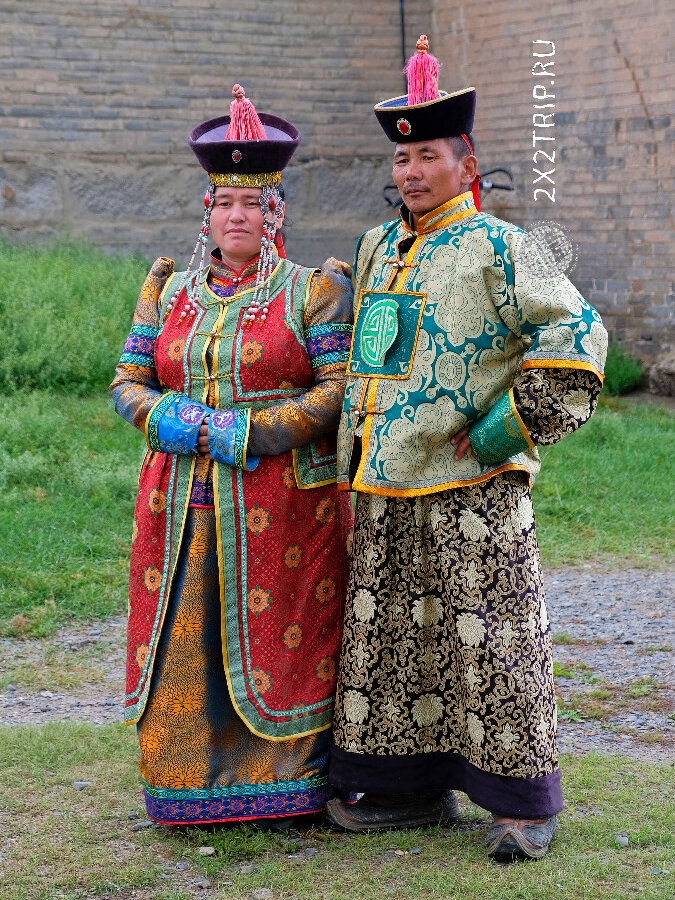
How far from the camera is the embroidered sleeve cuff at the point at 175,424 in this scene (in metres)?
3.11

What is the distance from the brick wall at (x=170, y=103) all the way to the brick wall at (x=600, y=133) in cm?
110

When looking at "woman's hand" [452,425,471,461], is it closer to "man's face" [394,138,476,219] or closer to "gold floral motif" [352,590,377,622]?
"gold floral motif" [352,590,377,622]

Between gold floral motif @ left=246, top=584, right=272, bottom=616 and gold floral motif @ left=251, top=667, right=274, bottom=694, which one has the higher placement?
gold floral motif @ left=246, top=584, right=272, bottom=616

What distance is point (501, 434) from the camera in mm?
2902

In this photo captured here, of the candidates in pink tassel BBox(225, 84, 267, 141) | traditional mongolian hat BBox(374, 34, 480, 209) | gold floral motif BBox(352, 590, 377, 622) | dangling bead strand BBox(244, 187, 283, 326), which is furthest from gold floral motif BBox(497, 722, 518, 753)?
pink tassel BBox(225, 84, 267, 141)

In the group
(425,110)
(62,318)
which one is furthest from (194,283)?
(62,318)

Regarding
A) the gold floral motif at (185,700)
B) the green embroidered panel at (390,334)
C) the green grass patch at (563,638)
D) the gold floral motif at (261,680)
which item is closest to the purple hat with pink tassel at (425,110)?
the green embroidered panel at (390,334)

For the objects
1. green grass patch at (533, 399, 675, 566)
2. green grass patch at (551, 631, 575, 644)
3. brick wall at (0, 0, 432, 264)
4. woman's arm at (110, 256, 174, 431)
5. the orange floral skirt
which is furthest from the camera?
brick wall at (0, 0, 432, 264)

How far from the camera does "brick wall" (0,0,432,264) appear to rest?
10086mm

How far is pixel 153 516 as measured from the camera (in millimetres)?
3244

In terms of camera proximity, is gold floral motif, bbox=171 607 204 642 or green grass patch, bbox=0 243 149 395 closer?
gold floral motif, bbox=171 607 204 642

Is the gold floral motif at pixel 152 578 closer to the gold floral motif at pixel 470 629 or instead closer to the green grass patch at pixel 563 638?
the gold floral motif at pixel 470 629

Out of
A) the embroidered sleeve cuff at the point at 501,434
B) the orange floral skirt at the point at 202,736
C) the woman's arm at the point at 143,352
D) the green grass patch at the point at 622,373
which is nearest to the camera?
the embroidered sleeve cuff at the point at 501,434

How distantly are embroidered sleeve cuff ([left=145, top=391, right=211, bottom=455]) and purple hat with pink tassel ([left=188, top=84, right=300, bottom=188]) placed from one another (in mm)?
617
